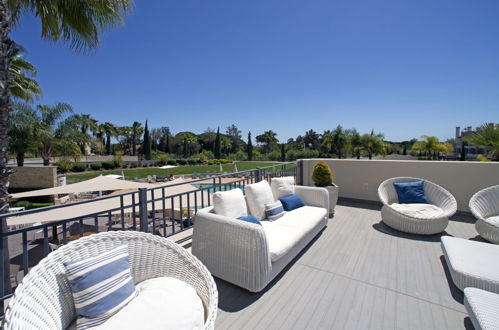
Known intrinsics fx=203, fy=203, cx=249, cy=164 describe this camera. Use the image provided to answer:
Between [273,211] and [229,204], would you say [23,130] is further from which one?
[273,211]

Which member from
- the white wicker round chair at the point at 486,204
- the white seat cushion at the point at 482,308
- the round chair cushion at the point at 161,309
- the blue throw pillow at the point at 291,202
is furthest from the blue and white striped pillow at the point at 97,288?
the white wicker round chair at the point at 486,204

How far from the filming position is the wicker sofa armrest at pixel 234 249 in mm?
1786

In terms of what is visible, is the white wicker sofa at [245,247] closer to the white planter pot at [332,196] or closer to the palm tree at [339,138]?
the white planter pot at [332,196]

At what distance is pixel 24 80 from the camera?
5121 mm

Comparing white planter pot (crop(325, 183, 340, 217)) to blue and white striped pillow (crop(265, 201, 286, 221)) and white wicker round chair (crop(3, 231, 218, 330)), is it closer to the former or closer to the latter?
blue and white striped pillow (crop(265, 201, 286, 221))

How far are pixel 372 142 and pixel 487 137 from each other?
17316mm

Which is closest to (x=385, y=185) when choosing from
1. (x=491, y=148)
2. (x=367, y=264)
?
(x=367, y=264)

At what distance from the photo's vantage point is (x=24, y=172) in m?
11.2

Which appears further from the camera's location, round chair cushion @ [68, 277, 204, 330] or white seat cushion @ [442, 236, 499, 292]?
white seat cushion @ [442, 236, 499, 292]

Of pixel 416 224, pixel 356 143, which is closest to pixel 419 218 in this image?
pixel 416 224

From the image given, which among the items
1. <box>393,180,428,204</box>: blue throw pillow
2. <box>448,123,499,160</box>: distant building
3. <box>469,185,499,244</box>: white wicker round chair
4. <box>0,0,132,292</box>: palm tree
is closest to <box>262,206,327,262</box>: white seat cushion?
<box>393,180,428,204</box>: blue throw pillow

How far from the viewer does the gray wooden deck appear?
1.56m

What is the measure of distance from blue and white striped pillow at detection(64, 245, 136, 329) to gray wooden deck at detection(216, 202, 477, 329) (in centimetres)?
80

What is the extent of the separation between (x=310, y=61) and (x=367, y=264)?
6.98 metres
